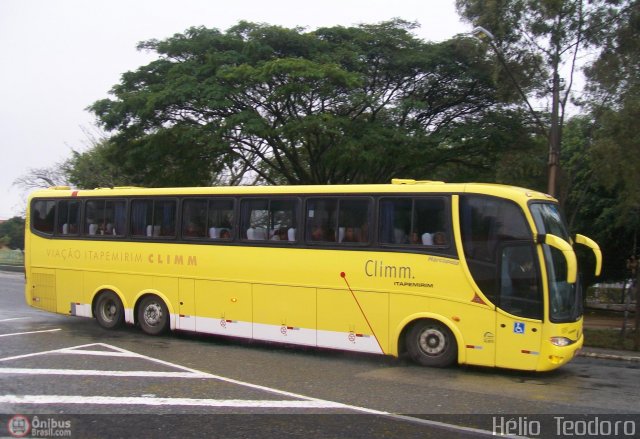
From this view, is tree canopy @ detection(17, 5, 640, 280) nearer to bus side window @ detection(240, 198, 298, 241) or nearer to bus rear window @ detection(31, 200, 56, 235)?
bus rear window @ detection(31, 200, 56, 235)

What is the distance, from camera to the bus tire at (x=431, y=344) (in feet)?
29.8

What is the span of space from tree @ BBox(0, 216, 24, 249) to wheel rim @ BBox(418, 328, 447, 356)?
180ft

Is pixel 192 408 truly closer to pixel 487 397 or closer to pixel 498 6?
pixel 487 397

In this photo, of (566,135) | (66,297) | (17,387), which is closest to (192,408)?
(17,387)

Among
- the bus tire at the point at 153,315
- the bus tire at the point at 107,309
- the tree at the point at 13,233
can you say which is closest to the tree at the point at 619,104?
the bus tire at the point at 153,315

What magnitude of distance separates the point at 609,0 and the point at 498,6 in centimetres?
255

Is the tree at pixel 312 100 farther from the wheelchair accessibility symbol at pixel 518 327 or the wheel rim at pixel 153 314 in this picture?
the wheelchair accessibility symbol at pixel 518 327

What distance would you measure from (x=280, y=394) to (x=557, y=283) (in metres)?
4.42

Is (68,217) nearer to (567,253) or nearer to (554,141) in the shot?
(567,253)

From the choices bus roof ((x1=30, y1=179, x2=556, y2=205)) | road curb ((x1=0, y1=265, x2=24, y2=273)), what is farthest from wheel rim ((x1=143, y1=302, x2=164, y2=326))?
road curb ((x1=0, y1=265, x2=24, y2=273))

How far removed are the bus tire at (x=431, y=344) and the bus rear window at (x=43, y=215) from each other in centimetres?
901

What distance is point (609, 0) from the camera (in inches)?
530

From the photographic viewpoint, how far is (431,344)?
9.27m

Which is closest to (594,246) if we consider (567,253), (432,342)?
(567,253)
